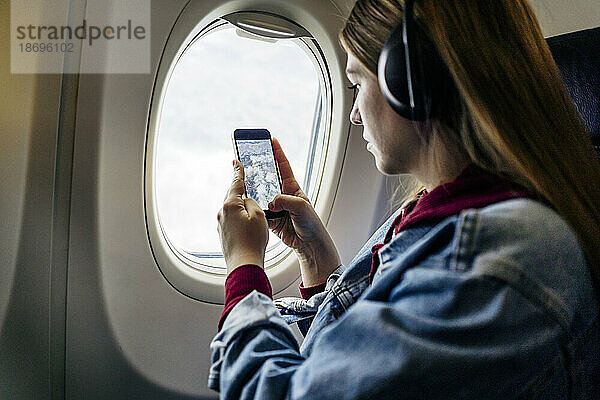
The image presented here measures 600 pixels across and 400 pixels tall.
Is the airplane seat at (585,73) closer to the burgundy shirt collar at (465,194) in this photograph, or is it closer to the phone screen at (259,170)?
the burgundy shirt collar at (465,194)

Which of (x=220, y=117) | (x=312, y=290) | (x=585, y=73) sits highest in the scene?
(x=585, y=73)

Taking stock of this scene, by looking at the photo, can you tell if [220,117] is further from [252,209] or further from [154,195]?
[252,209]

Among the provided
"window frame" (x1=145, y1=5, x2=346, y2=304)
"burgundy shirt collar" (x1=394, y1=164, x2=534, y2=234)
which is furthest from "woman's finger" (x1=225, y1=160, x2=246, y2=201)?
"burgundy shirt collar" (x1=394, y1=164, x2=534, y2=234)

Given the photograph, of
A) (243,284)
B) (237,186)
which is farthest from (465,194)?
(237,186)

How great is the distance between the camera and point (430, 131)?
826 mm

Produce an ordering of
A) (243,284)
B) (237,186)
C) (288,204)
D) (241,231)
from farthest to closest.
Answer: (288,204) < (237,186) < (241,231) < (243,284)

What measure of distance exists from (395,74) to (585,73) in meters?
0.45

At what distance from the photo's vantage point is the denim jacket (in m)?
0.61

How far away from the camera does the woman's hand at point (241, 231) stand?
3.12 ft

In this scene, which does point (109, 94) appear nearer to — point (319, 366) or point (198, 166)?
point (198, 166)

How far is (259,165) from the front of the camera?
4.11 feet

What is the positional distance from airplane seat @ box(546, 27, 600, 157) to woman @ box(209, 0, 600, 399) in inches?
8.0

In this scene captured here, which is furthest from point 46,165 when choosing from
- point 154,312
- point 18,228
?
point 154,312

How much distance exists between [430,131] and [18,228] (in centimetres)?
82
